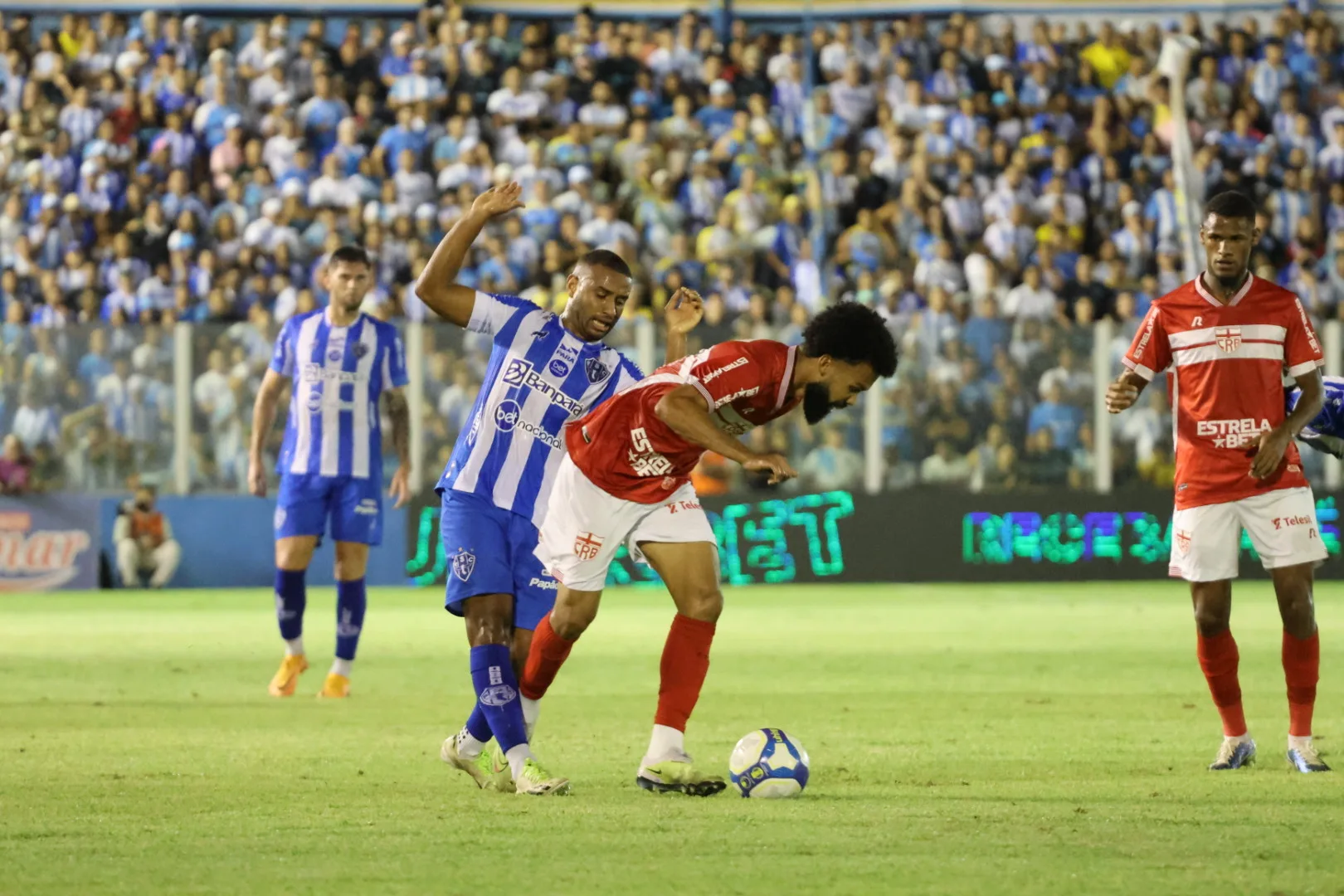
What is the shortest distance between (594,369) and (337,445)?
4.15 meters

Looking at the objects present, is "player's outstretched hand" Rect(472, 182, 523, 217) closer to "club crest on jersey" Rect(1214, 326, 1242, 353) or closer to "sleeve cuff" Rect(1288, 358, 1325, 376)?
"club crest on jersey" Rect(1214, 326, 1242, 353)

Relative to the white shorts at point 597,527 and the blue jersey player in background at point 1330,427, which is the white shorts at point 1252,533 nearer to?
the blue jersey player in background at point 1330,427

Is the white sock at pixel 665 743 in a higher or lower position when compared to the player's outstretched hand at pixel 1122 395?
lower

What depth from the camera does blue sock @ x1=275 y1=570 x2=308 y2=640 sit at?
1137cm

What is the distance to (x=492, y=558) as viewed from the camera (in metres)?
7.41

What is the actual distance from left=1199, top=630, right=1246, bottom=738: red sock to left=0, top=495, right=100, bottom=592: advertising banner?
14.5 m

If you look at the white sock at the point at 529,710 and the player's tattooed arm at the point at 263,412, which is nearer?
the white sock at the point at 529,710

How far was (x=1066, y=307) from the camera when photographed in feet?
73.5

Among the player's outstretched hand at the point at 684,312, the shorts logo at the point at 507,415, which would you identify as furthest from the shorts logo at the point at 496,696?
the player's outstretched hand at the point at 684,312

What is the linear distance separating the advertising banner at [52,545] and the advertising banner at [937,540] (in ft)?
10.4

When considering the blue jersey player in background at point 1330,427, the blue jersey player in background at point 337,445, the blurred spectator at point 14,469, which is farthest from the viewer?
the blurred spectator at point 14,469

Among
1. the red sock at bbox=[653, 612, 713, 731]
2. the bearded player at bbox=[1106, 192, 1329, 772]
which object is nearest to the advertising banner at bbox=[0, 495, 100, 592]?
the red sock at bbox=[653, 612, 713, 731]

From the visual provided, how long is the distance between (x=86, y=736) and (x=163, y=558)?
11.7 m

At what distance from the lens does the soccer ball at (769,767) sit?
22.8 feet
